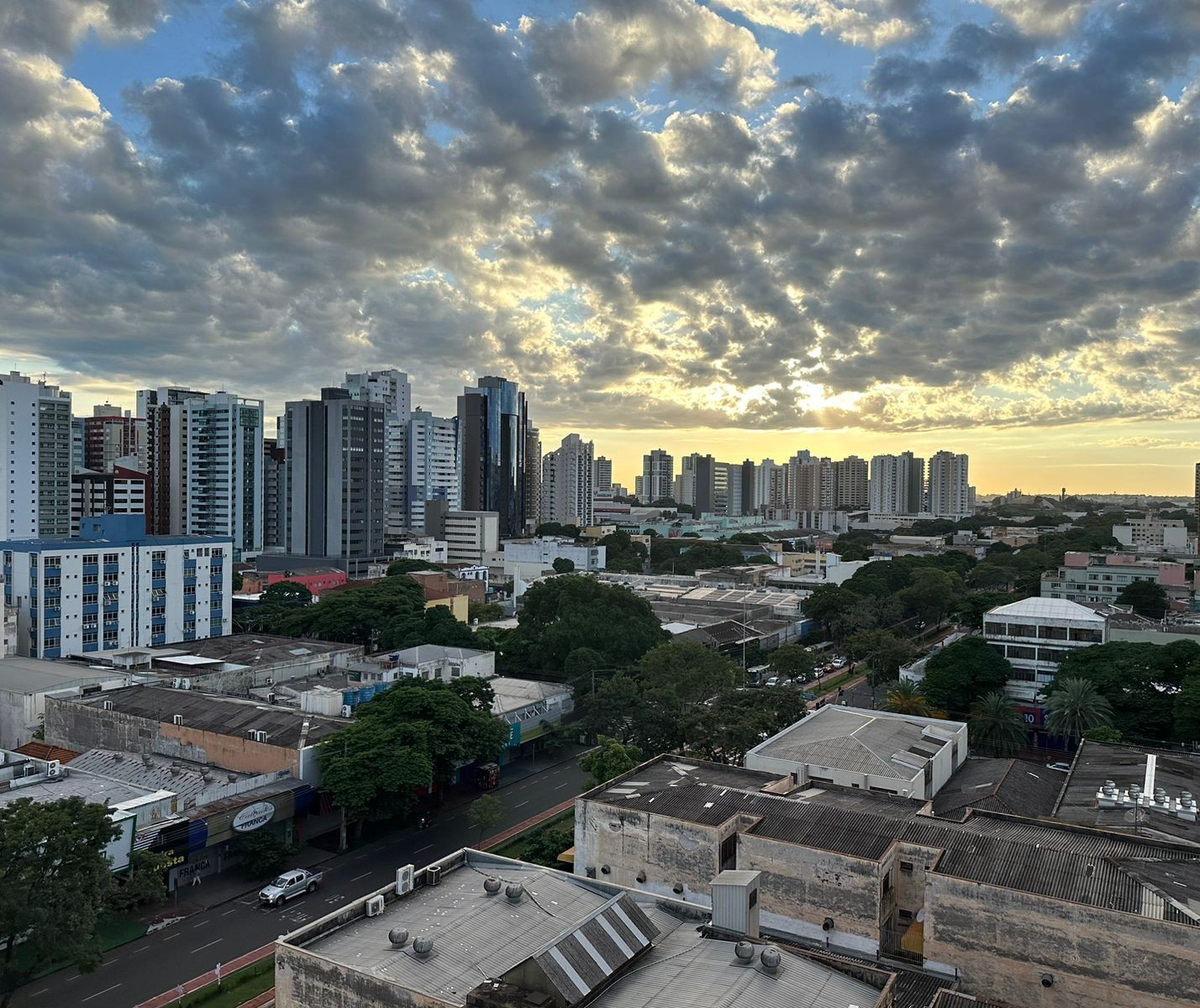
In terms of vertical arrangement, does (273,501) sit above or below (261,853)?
above

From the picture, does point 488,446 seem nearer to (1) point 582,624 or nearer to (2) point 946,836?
(1) point 582,624

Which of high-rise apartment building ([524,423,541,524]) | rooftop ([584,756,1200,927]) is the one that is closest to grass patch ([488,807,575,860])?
rooftop ([584,756,1200,927])

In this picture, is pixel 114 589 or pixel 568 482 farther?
pixel 568 482

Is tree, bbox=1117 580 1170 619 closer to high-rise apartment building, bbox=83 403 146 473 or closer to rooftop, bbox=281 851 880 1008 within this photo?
rooftop, bbox=281 851 880 1008

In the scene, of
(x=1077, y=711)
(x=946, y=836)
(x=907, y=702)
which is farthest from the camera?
(x=907, y=702)

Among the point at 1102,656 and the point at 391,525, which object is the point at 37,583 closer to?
the point at 1102,656

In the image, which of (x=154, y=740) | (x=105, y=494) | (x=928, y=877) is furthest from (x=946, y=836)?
(x=105, y=494)

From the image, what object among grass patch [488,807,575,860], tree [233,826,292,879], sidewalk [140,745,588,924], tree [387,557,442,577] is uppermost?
tree [387,557,442,577]
